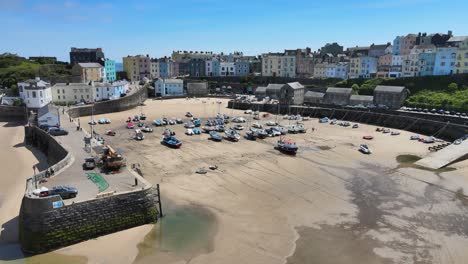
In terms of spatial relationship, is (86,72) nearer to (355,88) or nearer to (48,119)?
(48,119)

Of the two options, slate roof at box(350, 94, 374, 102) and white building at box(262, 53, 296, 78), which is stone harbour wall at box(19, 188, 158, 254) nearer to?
slate roof at box(350, 94, 374, 102)

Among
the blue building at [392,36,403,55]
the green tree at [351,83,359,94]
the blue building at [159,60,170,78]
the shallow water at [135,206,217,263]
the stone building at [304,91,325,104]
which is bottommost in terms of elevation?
the shallow water at [135,206,217,263]

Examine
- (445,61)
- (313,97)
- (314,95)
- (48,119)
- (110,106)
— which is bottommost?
(110,106)

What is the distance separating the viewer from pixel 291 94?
2680 inches

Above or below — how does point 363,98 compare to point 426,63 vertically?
below

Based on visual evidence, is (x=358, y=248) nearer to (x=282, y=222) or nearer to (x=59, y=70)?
(x=282, y=222)

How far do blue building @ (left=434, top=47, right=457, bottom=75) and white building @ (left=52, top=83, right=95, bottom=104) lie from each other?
6838cm

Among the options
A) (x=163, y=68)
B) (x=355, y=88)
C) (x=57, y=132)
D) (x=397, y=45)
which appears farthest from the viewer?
(x=163, y=68)

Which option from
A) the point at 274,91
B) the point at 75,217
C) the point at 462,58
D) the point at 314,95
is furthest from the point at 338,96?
the point at 75,217

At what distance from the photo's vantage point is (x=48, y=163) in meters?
32.6

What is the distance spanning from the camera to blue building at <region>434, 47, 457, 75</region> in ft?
232

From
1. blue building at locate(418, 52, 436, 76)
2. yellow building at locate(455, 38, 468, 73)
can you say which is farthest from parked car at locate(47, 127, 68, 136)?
yellow building at locate(455, 38, 468, 73)

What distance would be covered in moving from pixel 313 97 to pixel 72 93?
4473 cm

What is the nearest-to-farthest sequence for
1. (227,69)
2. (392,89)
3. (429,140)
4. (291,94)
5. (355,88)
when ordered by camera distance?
→ (429,140)
(392,89)
(291,94)
(355,88)
(227,69)
